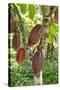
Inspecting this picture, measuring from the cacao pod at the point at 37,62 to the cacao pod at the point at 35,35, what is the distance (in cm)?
8

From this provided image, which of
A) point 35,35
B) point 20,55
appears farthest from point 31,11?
point 20,55

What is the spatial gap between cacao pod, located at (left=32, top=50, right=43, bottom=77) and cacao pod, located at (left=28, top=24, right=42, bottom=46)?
0.25ft

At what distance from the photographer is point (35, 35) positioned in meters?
1.39

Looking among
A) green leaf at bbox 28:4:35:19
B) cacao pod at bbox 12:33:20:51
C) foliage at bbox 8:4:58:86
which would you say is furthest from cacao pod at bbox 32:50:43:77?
green leaf at bbox 28:4:35:19

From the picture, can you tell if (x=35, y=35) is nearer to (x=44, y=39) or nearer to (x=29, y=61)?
(x=44, y=39)

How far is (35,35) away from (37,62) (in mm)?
175

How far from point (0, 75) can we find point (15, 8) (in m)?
0.44

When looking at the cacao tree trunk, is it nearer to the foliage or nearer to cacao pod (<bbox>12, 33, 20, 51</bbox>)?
the foliage

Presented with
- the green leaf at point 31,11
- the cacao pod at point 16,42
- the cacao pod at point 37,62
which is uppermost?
the green leaf at point 31,11

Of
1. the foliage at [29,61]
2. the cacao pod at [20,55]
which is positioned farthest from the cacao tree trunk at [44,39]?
the cacao pod at [20,55]

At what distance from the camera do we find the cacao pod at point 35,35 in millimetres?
1383

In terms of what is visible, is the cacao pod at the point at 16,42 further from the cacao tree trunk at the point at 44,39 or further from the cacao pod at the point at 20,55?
the cacao tree trunk at the point at 44,39

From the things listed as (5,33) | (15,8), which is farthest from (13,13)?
(5,33)

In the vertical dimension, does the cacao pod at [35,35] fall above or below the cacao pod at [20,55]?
above
